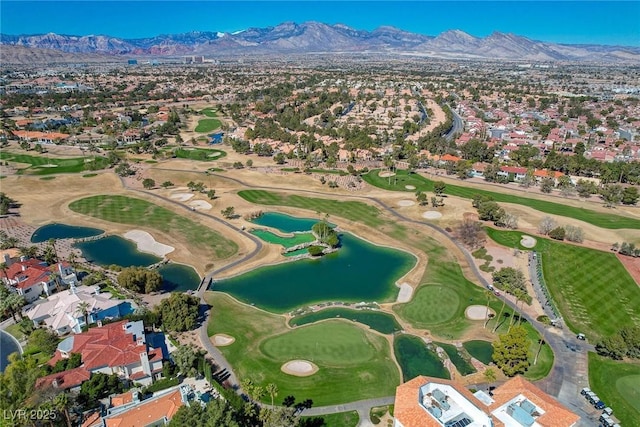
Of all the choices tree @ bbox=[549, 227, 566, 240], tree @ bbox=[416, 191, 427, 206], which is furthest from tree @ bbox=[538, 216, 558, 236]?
tree @ bbox=[416, 191, 427, 206]

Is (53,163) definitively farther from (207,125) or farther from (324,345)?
(324,345)

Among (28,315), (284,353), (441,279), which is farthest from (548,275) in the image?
(28,315)

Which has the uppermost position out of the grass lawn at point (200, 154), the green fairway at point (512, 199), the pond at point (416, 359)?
the grass lawn at point (200, 154)

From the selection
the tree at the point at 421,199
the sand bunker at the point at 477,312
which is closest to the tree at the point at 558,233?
the tree at the point at 421,199

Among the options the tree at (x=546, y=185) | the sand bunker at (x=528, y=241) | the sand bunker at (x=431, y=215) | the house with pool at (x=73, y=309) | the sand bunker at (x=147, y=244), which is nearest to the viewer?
the house with pool at (x=73, y=309)

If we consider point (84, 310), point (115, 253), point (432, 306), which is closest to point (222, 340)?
point (84, 310)

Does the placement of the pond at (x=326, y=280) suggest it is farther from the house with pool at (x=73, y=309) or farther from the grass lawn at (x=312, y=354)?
the house with pool at (x=73, y=309)

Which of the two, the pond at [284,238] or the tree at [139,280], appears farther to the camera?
the pond at [284,238]
